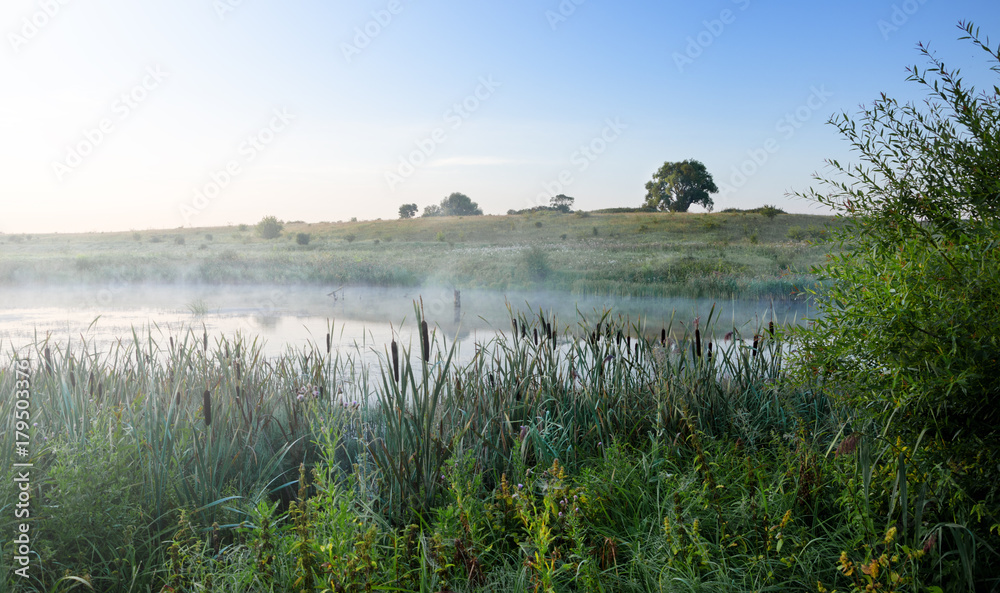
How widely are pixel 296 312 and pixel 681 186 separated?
29.2 metres

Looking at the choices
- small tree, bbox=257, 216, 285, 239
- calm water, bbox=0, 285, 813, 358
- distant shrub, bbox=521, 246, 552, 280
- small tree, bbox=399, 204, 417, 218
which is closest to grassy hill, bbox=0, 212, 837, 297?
distant shrub, bbox=521, 246, 552, 280

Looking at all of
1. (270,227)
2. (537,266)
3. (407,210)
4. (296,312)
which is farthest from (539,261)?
(407,210)

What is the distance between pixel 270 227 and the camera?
96.1ft

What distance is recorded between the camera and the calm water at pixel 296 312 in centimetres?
715

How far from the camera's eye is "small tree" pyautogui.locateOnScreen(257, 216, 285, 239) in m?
29.1

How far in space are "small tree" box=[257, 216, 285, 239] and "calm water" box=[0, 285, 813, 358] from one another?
14976 mm

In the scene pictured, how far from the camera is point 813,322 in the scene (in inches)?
76.2

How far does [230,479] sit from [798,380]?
2.55m

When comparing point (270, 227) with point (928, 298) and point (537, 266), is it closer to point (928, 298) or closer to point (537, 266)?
point (537, 266)

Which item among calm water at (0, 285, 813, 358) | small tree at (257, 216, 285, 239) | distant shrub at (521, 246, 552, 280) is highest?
small tree at (257, 216, 285, 239)

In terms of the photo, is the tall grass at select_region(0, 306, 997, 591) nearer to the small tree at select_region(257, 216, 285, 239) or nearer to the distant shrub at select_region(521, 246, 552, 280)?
the distant shrub at select_region(521, 246, 552, 280)

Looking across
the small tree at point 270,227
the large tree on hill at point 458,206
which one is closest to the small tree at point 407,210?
the large tree on hill at point 458,206

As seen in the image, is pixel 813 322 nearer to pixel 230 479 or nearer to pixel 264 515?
pixel 264 515

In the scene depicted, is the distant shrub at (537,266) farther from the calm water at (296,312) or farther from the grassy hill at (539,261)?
the calm water at (296,312)
